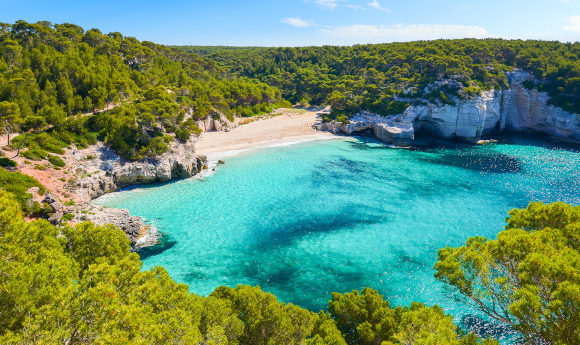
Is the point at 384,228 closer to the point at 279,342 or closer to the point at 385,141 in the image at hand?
the point at 279,342

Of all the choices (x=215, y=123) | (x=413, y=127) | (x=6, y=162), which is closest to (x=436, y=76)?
(x=413, y=127)

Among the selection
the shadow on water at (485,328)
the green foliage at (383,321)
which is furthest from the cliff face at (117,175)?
the shadow on water at (485,328)

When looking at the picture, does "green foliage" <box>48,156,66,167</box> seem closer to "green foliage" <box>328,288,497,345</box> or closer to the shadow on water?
"green foliage" <box>328,288,497,345</box>

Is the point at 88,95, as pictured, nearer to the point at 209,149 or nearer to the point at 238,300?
the point at 209,149

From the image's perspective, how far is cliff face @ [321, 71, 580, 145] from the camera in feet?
183

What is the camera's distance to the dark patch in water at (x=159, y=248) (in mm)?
22516

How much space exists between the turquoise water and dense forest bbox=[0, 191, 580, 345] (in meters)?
6.86

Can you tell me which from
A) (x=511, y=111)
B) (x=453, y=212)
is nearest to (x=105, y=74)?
(x=453, y=212)

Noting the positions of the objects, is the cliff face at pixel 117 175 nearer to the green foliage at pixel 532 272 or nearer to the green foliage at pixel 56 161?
the green foliage at pixel 56 161

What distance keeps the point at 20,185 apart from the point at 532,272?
1266 inches

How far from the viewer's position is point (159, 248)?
23.4 metres

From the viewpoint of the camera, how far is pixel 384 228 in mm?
27281

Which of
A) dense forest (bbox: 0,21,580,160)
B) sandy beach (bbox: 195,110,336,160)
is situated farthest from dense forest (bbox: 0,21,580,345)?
sandy beach (bbox: 195,110,336,160)

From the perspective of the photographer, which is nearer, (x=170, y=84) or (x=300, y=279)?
(x=300, y=279)
